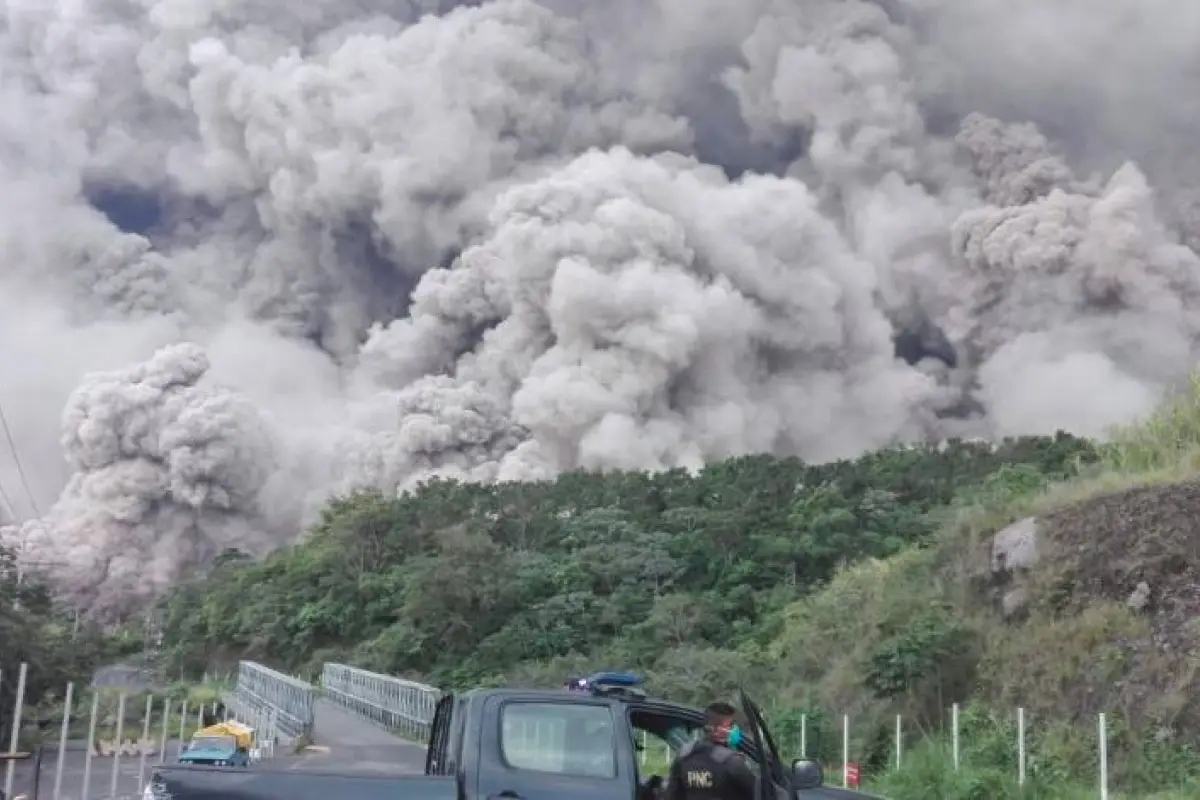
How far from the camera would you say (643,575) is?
35.2 metres

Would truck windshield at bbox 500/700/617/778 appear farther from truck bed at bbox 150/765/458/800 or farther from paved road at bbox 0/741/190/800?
paved road at bbox 0/741/190/800

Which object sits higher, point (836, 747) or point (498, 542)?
point (498, 542)

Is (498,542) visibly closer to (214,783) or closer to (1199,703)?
(1199,703)

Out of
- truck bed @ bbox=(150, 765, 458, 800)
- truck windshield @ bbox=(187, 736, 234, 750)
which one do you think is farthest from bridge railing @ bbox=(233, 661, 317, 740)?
truck bed @ bbox=(150, 765, 458, 800)

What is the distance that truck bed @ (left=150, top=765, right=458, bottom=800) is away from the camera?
15.7ft

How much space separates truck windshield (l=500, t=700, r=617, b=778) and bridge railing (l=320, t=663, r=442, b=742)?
1617 centimetres

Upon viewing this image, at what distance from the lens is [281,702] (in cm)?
2645

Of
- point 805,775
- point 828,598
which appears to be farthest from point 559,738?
point 828,598

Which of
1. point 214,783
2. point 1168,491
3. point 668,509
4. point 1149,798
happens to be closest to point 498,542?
→ point 668,509

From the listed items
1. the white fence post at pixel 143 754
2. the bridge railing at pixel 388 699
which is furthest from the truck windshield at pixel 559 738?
the bridge railing at pixel 388 699

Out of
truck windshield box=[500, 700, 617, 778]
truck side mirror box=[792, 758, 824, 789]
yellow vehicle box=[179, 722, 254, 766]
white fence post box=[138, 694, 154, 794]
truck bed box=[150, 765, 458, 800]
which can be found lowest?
yellow vehicle box=[179, 722, 254, 766]

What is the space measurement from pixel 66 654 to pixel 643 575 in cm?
1536

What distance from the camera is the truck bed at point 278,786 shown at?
4.78 m

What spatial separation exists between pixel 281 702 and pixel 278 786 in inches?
898
